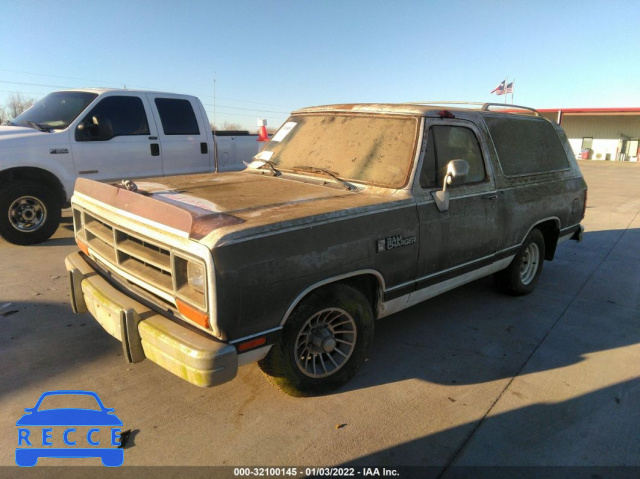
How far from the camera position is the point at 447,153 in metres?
3.74

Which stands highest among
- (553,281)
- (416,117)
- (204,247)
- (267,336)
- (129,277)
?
(416,117)

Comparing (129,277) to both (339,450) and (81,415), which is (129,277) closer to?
(81,415)

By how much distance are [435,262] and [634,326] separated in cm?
234

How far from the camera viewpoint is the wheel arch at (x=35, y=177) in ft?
19.8

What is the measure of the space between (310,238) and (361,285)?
711 mm

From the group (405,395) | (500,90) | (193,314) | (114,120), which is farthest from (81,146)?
(500,90)

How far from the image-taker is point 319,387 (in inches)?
121

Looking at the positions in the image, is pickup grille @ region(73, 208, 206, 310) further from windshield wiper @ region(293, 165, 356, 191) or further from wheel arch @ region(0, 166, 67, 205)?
wheel arch @ region(0, 166, 67, 205)

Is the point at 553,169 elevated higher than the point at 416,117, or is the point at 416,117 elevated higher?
the point at 416,117

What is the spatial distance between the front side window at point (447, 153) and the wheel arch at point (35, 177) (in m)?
5.22

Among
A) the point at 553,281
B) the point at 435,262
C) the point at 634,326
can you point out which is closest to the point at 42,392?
the point at 435,262

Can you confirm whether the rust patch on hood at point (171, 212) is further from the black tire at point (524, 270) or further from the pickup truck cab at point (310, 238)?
the black tire at point (524, 270)

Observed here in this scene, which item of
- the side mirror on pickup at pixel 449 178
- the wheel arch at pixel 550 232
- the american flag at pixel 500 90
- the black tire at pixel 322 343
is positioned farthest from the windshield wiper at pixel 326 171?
the american flag at pixel 500 90

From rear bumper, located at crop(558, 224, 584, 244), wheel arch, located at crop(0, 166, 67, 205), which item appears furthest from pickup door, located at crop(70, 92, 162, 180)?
rear bumper, located at crop(558, 224, 584, 244)
